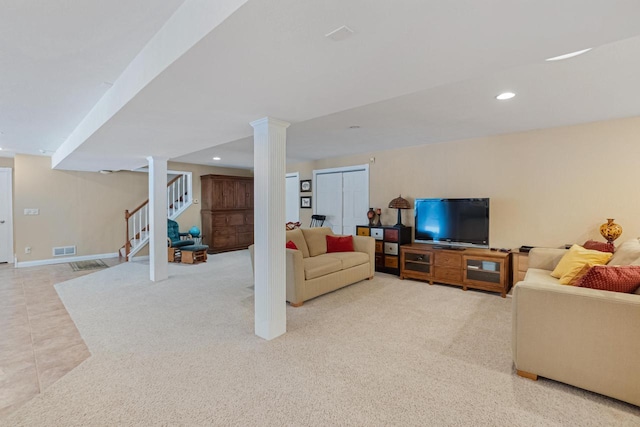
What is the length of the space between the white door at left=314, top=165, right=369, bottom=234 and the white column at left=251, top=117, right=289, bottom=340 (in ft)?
11.3

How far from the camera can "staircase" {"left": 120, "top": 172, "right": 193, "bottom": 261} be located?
6.91 metres

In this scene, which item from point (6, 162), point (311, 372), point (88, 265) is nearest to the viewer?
point (311, 372)

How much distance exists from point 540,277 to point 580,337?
1.24m

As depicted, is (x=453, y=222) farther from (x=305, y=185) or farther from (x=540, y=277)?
(x=305, y=185)

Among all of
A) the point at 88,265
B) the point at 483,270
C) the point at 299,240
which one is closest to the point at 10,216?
the point at 88,265

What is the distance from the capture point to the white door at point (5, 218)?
6.39 meters

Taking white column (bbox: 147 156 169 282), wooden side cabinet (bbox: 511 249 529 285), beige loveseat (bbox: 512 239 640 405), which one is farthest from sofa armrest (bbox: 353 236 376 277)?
white column (bbox: 147 156 169 282)

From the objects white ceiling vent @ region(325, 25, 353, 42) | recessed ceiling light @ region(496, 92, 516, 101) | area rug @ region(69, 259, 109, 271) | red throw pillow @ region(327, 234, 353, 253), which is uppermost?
recessed ceiling light @ region(496, 92, 516, 101)

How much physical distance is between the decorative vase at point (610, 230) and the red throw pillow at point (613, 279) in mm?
1881

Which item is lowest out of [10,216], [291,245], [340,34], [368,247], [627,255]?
[368,247]

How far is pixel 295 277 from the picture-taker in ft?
12.0

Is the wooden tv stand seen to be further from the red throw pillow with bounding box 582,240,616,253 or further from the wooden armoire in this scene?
the wooden armoire

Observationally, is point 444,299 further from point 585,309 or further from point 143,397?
point 143,397

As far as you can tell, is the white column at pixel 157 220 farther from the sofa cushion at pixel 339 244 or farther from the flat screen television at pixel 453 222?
the flat screen television at pixel 453 222
